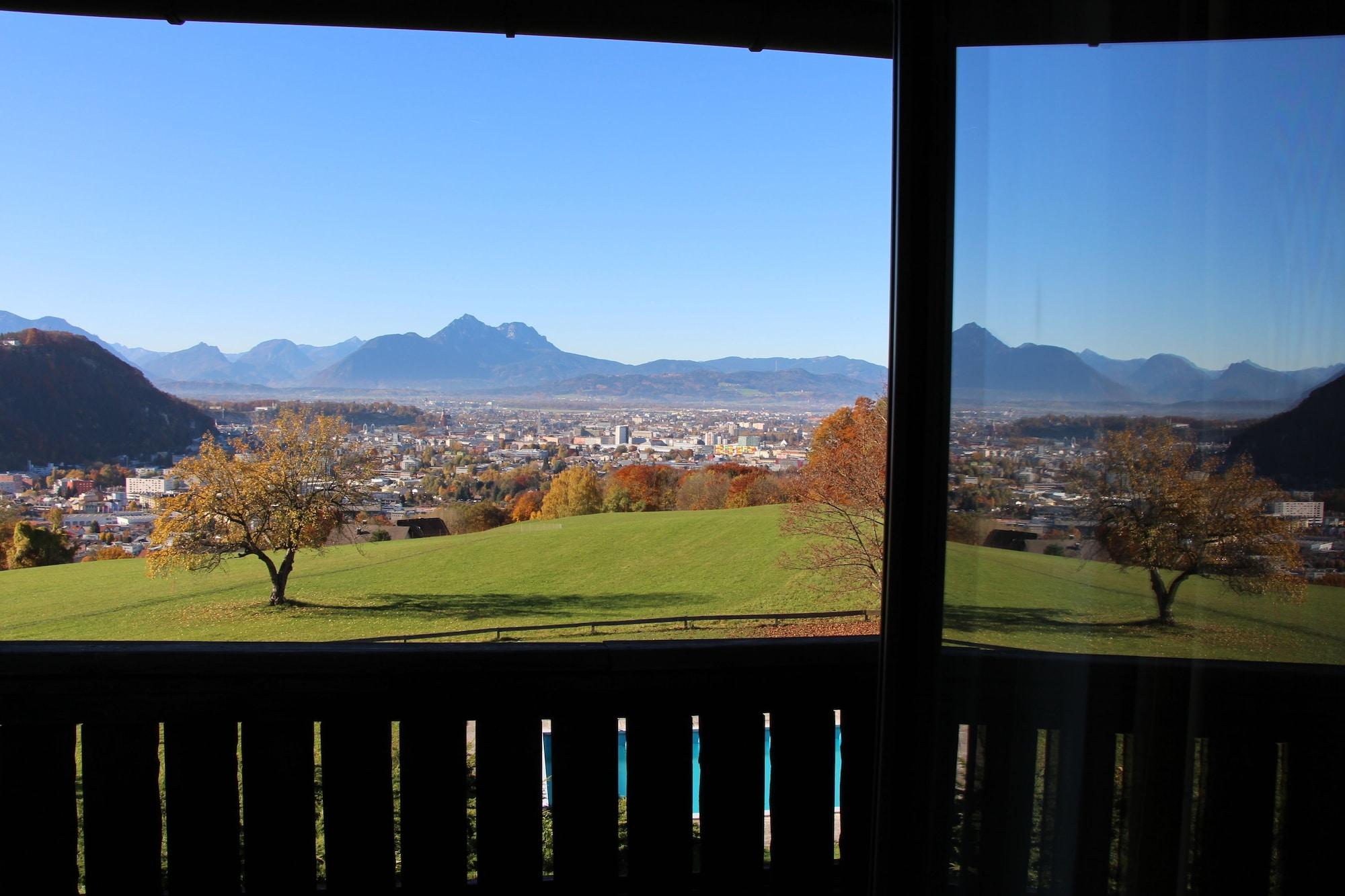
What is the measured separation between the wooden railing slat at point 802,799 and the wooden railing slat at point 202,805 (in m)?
0.82

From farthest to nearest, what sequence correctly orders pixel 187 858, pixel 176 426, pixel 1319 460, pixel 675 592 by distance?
pixel 675 592, pixel 176 426, pixel 187 858, pixel 1319 460

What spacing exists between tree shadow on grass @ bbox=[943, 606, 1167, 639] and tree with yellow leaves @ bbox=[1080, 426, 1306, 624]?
2 centimetres

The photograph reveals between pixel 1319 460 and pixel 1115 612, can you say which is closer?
pixel 1319 460

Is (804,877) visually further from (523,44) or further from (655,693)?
(523,44)

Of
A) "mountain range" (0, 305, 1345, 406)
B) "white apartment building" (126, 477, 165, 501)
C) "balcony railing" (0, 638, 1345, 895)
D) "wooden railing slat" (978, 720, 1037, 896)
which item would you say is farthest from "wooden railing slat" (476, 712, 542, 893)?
"mountain range" (0, 305, 1345, 406)

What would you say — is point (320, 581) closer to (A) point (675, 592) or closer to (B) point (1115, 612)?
(A) point (675, 592)

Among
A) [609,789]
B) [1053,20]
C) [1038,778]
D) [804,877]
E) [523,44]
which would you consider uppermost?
[523,44]

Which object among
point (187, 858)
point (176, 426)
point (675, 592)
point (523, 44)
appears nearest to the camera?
point (187, 858)

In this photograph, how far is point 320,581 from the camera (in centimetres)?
1106

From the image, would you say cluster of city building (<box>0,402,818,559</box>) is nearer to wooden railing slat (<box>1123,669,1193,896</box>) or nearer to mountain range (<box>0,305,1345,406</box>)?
mountain range (<box>0,305,1345,406</box>)

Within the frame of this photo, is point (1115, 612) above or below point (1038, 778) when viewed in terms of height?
above

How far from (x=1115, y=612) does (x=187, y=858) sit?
1.31 meters

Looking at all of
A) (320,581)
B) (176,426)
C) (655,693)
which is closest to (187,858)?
(655,693)

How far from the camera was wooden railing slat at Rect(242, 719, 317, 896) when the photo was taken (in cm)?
112
